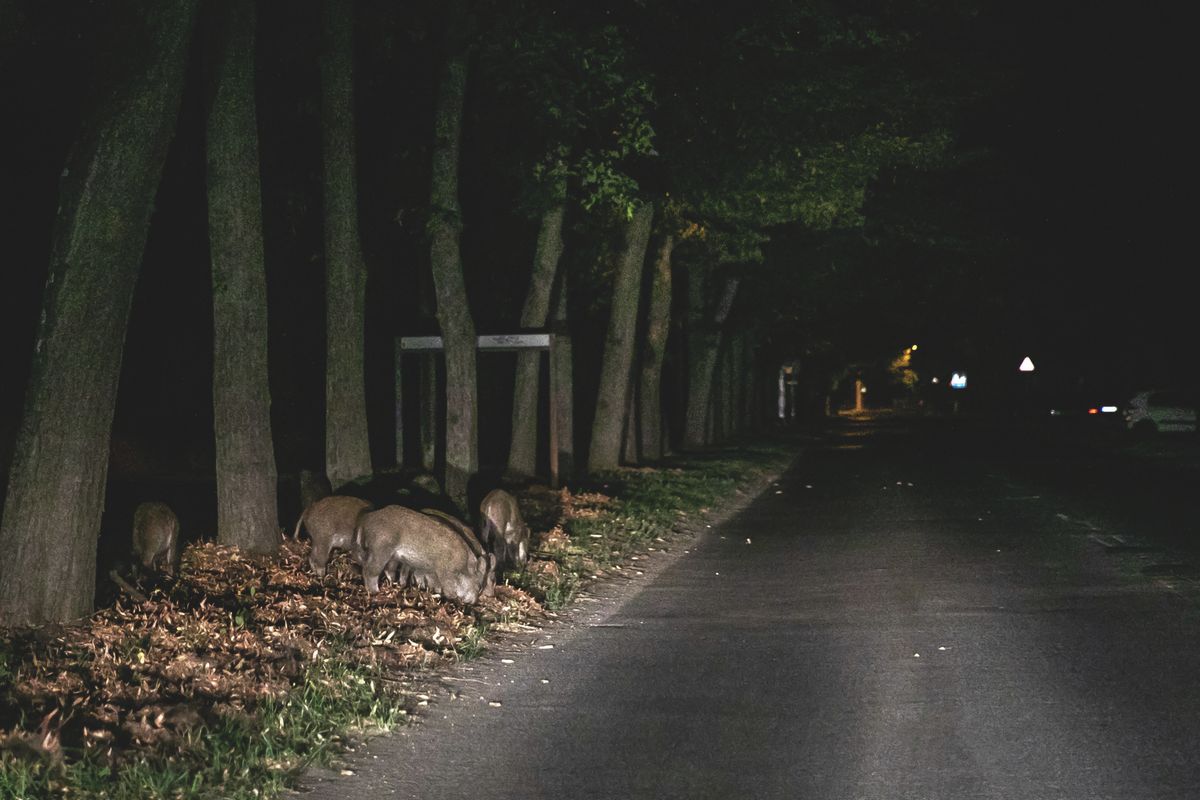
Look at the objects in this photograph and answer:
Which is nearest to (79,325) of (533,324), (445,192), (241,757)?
(241,757)

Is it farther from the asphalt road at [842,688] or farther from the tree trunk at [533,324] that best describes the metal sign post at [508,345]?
the asphalt road at [842,688]

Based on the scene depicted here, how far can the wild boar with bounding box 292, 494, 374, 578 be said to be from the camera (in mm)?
12617

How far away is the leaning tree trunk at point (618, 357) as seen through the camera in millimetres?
27016

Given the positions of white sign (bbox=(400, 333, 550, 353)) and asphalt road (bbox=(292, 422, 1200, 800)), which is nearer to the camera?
asphalt road (bbox=(292, 422, 1200, 800))

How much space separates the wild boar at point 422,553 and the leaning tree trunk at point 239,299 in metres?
1.84

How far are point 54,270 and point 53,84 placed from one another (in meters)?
9.50

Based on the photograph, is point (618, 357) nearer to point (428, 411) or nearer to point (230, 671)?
point (428, 411)

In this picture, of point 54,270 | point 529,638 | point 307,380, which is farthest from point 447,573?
point 307,380

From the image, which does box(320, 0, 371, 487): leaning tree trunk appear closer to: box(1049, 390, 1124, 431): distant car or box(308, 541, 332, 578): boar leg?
box(308, 541, 332, 578): boar leg

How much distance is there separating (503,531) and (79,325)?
213 inches

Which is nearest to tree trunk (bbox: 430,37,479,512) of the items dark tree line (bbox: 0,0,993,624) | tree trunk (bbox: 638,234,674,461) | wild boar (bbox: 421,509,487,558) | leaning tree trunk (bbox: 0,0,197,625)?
dark tree line (bbox: 0,0,993,624)

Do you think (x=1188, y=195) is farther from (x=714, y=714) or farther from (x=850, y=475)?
(x=714, y=714)

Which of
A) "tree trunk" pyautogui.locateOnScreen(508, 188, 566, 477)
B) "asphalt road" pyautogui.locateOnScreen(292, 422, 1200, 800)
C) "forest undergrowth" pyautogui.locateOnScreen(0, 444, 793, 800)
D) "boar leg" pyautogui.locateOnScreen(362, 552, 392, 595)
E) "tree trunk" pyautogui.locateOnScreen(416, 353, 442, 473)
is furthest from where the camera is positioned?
"tree trunk" pyautogui.locateOnScreen(416, 353, 442, 473)

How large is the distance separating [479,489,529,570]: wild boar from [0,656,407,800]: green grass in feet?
16.9
